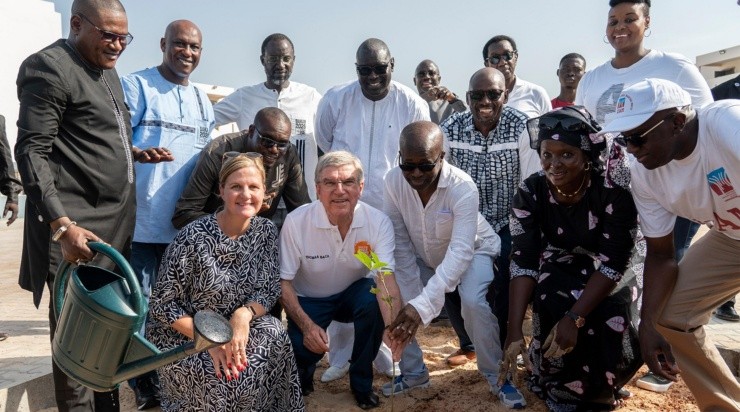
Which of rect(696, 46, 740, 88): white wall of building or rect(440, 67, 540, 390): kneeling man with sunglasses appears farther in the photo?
rect(696, 46, 740, 88): white wall of building

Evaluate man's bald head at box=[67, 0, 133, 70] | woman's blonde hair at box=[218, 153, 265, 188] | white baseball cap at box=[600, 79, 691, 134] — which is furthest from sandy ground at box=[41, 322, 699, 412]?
man's bald head at box=[67, 0, 133, 70]

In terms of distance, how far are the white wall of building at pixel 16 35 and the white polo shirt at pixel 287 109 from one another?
707 inches

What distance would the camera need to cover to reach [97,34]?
2828mm

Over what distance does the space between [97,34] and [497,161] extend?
2.52 metres

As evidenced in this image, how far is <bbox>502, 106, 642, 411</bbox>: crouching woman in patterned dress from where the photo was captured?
3125 millimetres

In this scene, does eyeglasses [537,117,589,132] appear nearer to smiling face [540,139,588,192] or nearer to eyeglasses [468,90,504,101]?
smiling face [540,139,588,192]

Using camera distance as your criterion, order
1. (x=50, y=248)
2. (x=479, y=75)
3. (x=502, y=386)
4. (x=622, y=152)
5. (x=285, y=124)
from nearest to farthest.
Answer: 1. (x=50, y=248)
2. (x=622, y=152)
3. (x=502, y=386)
4. (x=285, y=124)
5. (x=479, y=75)

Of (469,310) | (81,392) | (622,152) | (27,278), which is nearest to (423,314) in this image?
(469,310)

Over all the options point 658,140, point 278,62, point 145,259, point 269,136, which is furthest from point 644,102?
point 278,62

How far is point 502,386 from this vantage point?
135 inches

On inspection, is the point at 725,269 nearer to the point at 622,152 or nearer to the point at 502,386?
the point at 622,152

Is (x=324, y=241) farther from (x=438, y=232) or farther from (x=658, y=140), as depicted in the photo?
(x=658, y=140)

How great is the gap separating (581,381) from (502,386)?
17.1 inches

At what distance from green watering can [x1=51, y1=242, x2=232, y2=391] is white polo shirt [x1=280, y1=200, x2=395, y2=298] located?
4.07 feet
